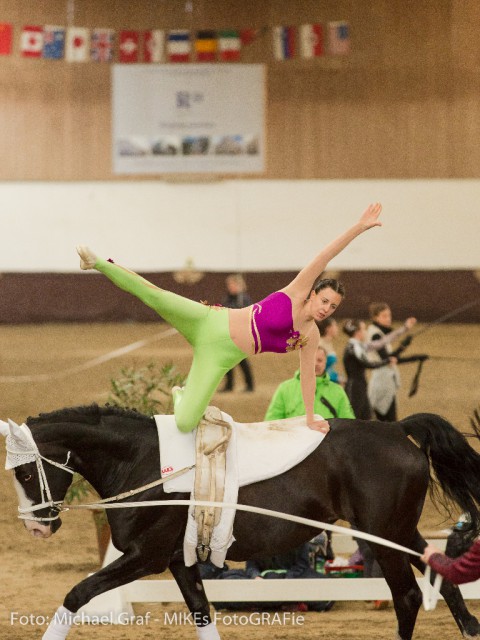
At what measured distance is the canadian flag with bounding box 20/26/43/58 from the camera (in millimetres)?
17109

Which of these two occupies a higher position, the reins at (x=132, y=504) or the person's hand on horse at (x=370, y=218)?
the person's hand on horse at (x=370, y=218)

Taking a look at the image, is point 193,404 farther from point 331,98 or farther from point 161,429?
point 331,98

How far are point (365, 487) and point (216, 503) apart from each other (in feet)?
2.17

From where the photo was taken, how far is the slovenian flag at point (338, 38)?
17375 millimetres

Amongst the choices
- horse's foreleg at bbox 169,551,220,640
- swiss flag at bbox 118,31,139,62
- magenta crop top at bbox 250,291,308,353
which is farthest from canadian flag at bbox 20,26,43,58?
horse's foreleg at bbox 169,551,220,640

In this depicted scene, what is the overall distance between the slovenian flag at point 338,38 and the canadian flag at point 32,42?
15.9 ft

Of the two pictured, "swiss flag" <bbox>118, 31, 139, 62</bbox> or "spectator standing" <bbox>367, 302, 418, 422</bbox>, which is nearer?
"spectator standing" <bbox>367, 302, 418, 422</bbox>

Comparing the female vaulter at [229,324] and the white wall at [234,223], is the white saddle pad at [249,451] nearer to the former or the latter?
the female vaulter at [229,324]

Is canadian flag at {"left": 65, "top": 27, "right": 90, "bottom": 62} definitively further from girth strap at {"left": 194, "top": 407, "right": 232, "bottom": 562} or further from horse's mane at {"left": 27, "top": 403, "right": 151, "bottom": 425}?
girth strap at {"left": 194, "top": 407, "right": 232, "bottom": 562}

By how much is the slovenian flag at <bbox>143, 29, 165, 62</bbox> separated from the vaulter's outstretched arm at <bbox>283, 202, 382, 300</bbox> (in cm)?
1402

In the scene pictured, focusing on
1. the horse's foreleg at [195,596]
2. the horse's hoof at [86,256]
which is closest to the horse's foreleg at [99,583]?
the horse's foreleg at [195,596]

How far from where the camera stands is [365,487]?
447cm

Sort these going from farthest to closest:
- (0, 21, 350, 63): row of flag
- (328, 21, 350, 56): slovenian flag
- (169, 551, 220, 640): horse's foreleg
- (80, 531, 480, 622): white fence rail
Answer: (328, 21, 350, 56): slovenian flag
(0, 21, 350, 63): row of flag
(80, 531, 480, 622): white fence rail
(169, 551, 220, 640): horse's foreleg

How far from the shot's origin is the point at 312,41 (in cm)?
1747
